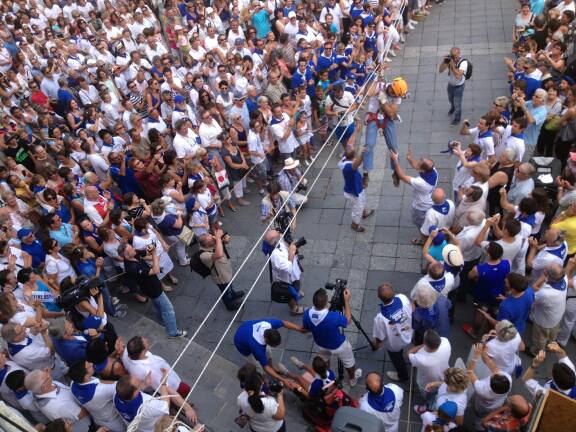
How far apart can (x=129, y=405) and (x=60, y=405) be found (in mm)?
751

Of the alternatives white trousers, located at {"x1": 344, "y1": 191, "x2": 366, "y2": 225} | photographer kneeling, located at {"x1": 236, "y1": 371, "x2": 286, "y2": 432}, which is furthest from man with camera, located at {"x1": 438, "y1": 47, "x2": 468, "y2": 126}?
photographer kneeling, located at {"x1": 236, "y1": 371, "x2": 286, "y2": 432}

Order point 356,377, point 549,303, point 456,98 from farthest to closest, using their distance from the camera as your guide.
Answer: point 456,98
point 356,377
point 549,303

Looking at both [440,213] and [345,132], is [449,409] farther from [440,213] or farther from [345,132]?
[345,132]

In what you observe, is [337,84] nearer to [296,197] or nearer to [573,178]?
[296,197]

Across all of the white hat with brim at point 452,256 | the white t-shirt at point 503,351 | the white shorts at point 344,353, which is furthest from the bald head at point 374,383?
the white hat with brim at point 452,256

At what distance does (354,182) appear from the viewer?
764 centimetres

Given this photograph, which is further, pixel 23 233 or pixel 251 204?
pixel 251 204

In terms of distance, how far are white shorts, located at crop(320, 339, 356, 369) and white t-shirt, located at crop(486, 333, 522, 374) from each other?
1.53 metres

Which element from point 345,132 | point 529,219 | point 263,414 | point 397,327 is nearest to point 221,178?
point 345,132

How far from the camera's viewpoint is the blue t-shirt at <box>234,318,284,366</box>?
5.43 metres

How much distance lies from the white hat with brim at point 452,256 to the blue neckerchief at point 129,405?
3.66m

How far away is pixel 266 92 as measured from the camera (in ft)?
33.2

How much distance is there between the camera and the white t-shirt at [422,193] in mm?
6980

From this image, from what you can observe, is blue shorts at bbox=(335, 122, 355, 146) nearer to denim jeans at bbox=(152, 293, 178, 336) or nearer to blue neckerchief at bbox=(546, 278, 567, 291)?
denim jeans at bbox=(152, 293, 178, 336)
